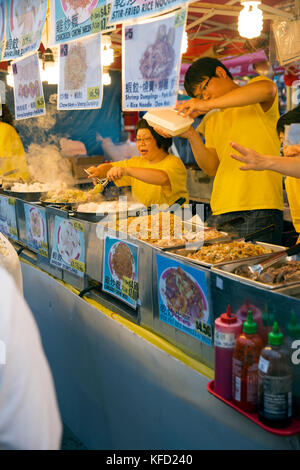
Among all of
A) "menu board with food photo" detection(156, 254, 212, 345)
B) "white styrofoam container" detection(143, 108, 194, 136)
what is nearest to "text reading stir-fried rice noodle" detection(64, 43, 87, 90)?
"white styrofoam container" detection(143, 108, 194, 136)

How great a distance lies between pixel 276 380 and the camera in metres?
1.39

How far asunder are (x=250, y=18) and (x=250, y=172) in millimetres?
1556

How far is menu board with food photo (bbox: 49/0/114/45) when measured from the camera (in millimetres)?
2418

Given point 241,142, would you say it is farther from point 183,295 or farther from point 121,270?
point 183,295

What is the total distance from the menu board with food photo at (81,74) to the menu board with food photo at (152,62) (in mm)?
324

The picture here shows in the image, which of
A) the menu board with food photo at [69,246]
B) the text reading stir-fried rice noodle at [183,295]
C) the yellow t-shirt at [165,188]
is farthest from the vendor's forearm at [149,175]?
the text reading stir-fried rice noodle at [183,295]

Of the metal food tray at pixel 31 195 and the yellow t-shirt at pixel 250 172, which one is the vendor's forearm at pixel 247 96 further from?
the metal food tray at pixel 31 195

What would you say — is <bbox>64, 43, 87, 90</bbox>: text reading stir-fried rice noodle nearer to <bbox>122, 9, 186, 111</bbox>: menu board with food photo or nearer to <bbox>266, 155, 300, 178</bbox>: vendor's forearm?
<bbox>122, 9, 186, 111</bbox>: menu board with food photo

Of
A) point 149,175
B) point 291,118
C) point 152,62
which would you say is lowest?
point 149,175

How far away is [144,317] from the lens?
227cm

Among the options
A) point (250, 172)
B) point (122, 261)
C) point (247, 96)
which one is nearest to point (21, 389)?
point (122, 261)

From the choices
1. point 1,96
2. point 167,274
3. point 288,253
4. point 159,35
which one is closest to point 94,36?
point 159,35

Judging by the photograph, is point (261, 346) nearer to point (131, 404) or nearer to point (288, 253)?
point (288, 253)

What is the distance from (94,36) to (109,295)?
1.54 meters
